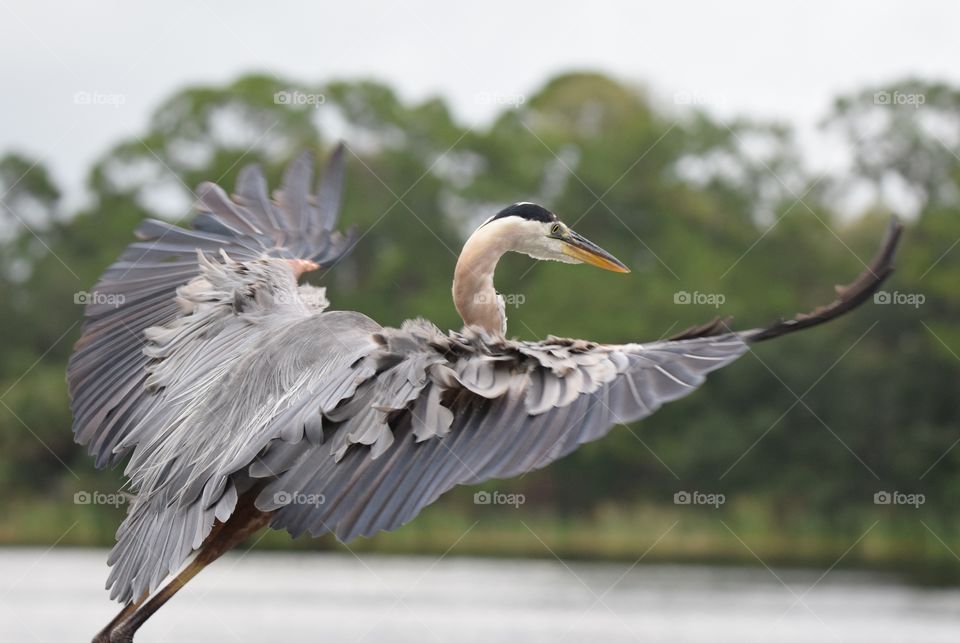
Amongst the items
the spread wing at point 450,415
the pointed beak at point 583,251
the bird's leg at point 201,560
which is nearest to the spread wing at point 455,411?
the spread wing at point 450,415

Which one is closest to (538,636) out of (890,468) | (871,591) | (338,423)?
(871,591)

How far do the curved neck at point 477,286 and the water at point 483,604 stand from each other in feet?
28.0

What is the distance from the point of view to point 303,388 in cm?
732

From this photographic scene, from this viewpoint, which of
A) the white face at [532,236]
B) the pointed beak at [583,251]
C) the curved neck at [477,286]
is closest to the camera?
the curved neck at [477,286]

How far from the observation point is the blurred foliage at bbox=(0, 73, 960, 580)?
3145 centimetres

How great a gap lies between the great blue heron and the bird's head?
13 millimetres

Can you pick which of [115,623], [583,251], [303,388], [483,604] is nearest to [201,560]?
[115,623]

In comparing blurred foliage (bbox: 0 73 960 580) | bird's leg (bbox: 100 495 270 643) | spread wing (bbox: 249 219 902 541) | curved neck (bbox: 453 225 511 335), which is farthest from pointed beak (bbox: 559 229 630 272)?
blurred foliage (bbox: 0 73 960 580)

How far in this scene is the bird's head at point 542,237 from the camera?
27.9ft

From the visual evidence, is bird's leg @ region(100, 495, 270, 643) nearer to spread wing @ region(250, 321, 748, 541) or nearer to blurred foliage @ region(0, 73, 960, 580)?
spread wing @ region(250, 321, 748, 541)

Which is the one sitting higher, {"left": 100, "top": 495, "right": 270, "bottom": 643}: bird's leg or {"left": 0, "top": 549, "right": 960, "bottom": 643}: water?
{"left": 100, "top": 495, "right": 270, "bottom": 643}: bird's leg

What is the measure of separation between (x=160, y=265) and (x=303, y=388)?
9.02ft

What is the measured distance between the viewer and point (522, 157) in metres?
41.7

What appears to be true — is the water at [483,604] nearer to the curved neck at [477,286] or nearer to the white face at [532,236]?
the white face at [532,236]
